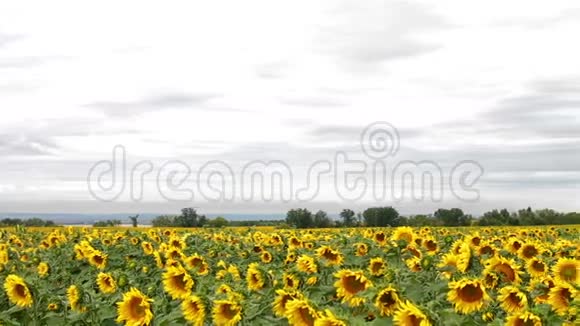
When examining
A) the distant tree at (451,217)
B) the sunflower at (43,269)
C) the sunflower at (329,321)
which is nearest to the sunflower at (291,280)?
the sunflower at (329,321)

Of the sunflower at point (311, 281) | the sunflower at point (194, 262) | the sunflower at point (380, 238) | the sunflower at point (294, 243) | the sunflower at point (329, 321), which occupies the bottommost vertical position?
the sunflower at point (311, 281)

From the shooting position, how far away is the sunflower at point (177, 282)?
645 cm

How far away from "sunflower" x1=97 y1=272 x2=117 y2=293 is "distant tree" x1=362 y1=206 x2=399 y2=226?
31.4m

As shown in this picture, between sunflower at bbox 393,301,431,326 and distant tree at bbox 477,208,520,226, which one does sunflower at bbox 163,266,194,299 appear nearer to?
sunflower at bbox 393,301,431,326

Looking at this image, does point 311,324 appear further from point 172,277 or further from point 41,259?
point 41,259

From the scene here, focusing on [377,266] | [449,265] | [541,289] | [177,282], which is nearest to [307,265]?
[377,266]

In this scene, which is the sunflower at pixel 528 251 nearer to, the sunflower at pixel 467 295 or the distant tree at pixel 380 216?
the sunflower at pixel 467 295

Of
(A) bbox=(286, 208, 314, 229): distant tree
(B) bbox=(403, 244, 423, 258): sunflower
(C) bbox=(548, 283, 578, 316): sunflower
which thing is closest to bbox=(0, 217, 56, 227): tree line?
(A) bbox=(286, 208, 314, 229): distant tree

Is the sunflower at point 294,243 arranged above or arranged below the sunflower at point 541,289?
above

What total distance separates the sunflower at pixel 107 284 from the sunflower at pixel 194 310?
221 centimetres

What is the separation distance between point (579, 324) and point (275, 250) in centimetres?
692

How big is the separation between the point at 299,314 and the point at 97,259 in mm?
5946

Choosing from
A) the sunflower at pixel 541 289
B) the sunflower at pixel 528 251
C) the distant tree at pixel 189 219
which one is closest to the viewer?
Result: the sunflower at pixel 541 289

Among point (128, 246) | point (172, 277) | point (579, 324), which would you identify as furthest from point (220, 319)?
point (128, 246)
